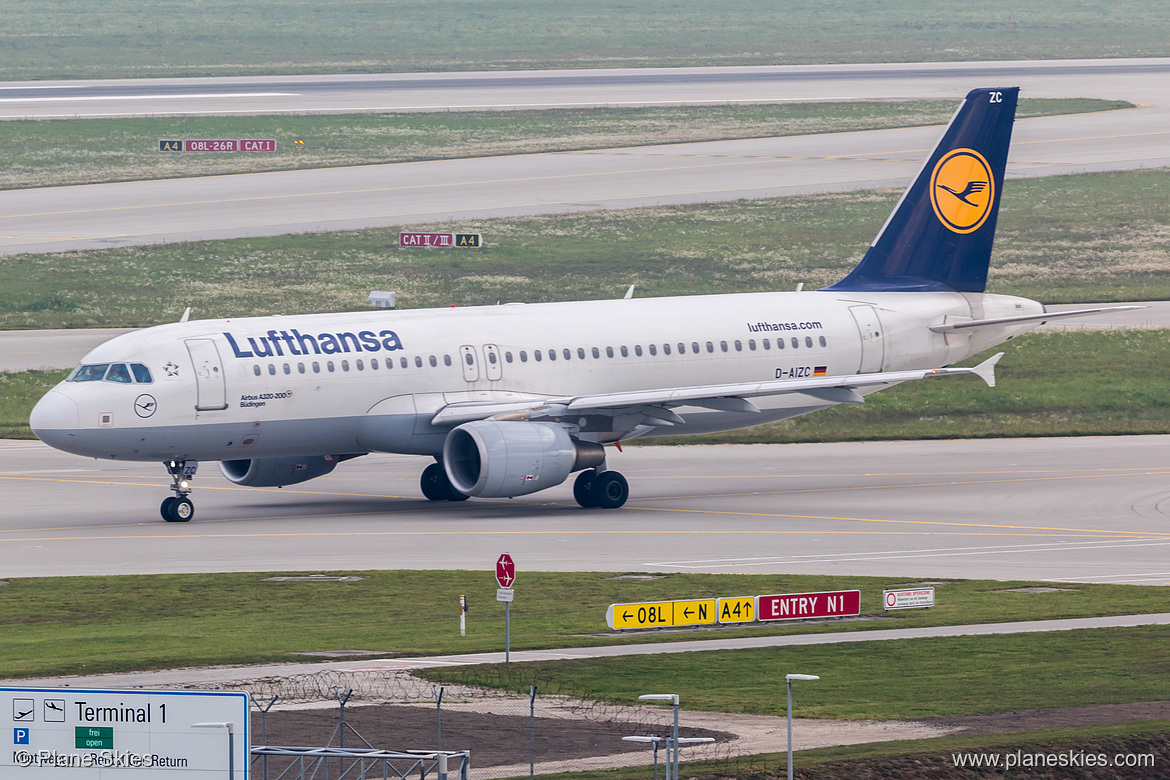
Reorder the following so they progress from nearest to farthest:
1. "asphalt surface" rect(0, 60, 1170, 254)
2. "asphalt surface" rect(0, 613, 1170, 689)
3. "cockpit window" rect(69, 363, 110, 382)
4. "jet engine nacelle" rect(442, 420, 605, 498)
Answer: "asphalt surface" rect(0, 613, 1170, 689) < "cockpit window" rect(69, 363, 110, 382) < "jet engine nacelle" rect(442, 420, 605, 498) < "asphalt surface" rect(0, 60, 1170, 254)

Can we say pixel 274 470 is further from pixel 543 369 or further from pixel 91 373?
pixel 543 369

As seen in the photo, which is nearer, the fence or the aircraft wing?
the fence

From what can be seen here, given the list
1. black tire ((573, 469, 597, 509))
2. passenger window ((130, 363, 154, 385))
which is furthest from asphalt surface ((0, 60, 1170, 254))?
passenger window ((130, 363, 154, 385))

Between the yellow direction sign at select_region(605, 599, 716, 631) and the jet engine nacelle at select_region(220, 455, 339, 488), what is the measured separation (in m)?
17.8

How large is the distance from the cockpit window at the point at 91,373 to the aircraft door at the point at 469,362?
9.46 meters

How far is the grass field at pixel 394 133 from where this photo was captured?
11838cm

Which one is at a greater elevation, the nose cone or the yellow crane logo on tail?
the yellow crane logo on tail

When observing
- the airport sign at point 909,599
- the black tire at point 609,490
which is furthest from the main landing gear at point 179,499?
the airport sign at point 909,599

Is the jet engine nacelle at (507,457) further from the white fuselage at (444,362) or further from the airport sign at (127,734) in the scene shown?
the airport sign at (127,734)

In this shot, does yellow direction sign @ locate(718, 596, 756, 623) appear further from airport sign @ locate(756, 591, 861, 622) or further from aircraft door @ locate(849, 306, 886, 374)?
aircraft door @ locate(849, 306, 886, 374)

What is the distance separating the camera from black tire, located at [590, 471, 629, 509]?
182 feet

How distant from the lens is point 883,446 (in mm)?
68312

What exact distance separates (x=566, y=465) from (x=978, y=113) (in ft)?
61.6

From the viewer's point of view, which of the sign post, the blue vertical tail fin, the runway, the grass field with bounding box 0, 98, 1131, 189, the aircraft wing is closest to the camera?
the sign post
